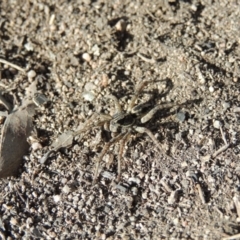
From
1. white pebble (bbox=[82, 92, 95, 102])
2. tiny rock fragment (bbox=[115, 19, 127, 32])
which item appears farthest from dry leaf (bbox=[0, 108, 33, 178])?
tiny rock fragment (bbox=[115, 19, 127, 32])

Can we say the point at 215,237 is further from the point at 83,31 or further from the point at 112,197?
the point at 83,31

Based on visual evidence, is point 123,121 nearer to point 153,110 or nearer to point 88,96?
point 153,110

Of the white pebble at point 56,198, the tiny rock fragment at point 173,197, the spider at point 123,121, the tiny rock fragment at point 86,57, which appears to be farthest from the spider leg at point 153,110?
the white pebble at point 56,198

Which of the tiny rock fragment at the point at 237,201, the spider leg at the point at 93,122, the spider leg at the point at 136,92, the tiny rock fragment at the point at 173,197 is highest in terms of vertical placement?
the spider leg at the point at 136,92

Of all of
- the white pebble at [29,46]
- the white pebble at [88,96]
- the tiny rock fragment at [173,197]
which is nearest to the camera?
the tiny rock fragment at [173,197]

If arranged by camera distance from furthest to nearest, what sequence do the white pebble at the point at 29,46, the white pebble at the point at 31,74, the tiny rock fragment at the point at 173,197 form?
the white pebble at the point at 29,46
the white pebble at the point at 31,74
the tiny rock fragment at the point at 173,197

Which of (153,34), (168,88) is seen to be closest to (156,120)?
(168,88)

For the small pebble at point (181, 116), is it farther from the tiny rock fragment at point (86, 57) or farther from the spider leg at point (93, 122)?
the tiny rock fragment at point (86, 57)

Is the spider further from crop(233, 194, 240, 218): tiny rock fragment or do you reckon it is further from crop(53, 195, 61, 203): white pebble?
crop(233, 194, 240, 218): tiny rock fragment
